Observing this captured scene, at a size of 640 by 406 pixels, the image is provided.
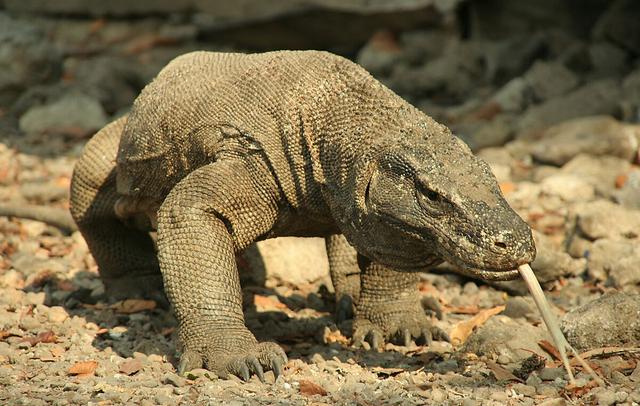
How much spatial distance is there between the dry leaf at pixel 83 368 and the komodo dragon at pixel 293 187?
53cm

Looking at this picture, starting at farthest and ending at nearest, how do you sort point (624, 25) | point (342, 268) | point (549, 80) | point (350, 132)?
point (624, 25), point (549, 80), point (342, 268), point (350, 132)

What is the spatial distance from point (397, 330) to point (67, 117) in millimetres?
6784

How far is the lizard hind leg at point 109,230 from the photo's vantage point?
7.28 meters

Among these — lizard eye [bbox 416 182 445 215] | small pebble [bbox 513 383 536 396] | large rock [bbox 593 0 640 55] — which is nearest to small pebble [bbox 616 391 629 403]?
small pebble [bbox 513 383 536 396]

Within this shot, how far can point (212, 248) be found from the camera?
568 cm

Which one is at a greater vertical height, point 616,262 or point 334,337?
point 616,262

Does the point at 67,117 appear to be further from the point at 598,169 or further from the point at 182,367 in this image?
the point at 182,367

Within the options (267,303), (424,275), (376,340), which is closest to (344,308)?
(267,303)

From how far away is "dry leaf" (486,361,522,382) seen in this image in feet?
18.0

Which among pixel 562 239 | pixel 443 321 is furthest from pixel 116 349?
pixel 562 239

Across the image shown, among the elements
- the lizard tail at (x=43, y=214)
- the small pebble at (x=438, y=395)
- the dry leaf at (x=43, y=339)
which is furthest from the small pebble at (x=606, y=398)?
the lizard tail at (x=43, y=214)

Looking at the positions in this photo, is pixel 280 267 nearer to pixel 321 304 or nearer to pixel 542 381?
pixel 321 304

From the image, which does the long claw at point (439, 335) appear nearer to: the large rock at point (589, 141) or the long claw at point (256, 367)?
the long claw at point (256, 367)

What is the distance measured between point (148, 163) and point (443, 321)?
2236 mm
